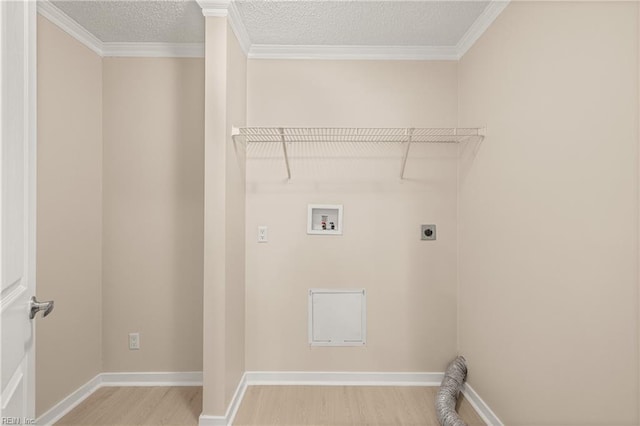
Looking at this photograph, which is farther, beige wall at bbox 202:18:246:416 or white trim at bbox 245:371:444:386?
white trim at bbox 245:371:444:386

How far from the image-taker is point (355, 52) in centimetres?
248

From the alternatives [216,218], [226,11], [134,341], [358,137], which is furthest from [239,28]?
[134,341]

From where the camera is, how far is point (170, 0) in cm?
194

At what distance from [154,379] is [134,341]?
0.30 meters

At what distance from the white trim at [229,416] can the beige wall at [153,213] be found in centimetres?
41

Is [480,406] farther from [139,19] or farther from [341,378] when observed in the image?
[139,19]

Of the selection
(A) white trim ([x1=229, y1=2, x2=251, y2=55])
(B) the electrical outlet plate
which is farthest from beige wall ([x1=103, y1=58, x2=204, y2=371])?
(B) the electrical outlet plate

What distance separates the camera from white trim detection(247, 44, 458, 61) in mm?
2463

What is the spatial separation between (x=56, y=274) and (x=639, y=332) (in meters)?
2.75

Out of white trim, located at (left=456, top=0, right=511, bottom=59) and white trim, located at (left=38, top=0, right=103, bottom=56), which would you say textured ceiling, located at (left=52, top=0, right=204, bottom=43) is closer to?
white trim, located at (left=38, top=0, right=103, bottom=56)

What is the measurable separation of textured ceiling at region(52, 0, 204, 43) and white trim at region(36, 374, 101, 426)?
92.1 inches

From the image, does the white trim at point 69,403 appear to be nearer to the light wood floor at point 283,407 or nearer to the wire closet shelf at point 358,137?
the light wood floor at point 283,407

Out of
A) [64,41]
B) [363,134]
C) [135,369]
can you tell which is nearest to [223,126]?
[363,134]

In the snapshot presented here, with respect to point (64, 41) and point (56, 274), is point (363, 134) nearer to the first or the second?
point (64, 41)
